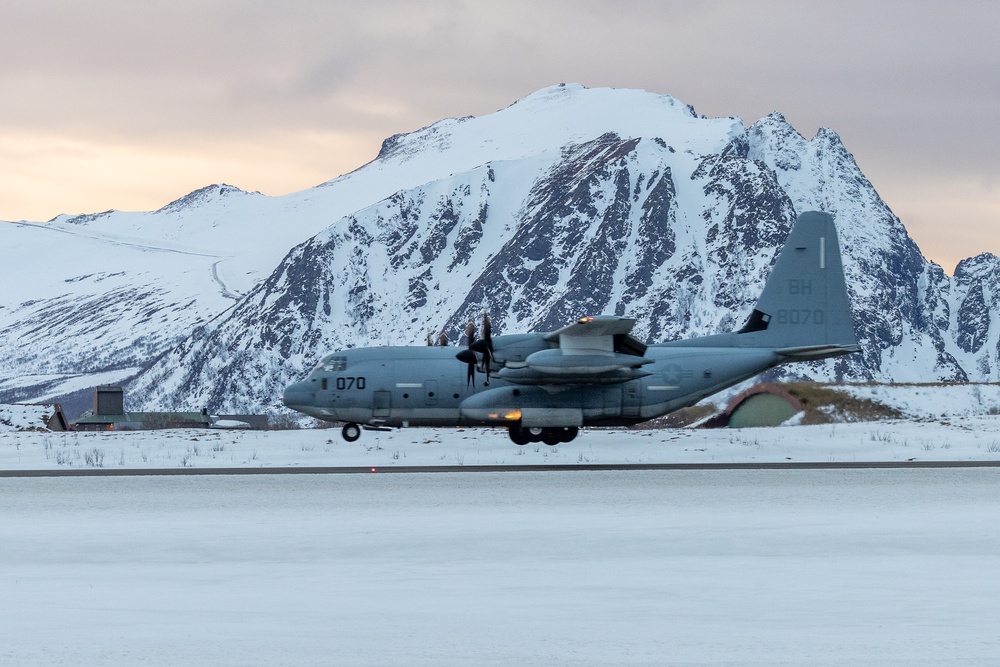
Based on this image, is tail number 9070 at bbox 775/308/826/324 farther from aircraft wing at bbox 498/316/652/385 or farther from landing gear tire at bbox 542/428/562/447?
landing gear tire at bbox 542/428/562/447

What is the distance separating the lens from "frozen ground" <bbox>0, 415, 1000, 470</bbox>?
45.4 m

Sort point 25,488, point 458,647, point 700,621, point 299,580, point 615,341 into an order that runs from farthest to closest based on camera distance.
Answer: point 615,341, point 25,488, point 299,580, point 700,621, point 458,647

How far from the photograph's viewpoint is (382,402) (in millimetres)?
47188

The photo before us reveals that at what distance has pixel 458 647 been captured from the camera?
45.8 ft

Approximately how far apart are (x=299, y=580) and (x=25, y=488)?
18744 mm

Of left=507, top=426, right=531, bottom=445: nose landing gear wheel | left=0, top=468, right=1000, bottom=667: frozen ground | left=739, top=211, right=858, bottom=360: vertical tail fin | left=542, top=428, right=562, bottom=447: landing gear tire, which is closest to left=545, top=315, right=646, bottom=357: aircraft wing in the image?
left=507, top=426, right=531, bottom=445: nose landing gear wheel

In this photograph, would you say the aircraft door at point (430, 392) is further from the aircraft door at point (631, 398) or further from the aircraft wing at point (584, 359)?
the aircraft door at point (631, 398)

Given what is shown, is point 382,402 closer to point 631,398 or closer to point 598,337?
point 598,337

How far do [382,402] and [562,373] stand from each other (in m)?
7.20

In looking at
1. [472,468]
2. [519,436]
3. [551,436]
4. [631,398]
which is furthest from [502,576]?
[551,436]

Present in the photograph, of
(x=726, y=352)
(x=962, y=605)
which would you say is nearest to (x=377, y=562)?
(x=962, y=605)

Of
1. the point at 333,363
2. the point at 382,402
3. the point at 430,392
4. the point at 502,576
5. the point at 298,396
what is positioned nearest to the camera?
the point at 502,576

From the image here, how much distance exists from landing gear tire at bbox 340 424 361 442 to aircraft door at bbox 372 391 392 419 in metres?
2.45

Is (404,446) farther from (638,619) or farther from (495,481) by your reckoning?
(638,619)
